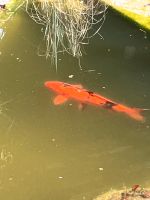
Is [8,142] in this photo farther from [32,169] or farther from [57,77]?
[57,77]

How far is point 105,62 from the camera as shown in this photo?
7895 mm

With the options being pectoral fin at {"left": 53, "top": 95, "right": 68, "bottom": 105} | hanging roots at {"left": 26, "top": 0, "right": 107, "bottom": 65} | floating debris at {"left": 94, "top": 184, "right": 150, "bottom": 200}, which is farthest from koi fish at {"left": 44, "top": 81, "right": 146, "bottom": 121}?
floating debris at {"left": 94, "top": 184, "right": 150, "bottom": 200}

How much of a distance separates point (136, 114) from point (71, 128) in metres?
0.91

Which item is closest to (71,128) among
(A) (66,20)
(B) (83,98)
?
(B) (83,98)

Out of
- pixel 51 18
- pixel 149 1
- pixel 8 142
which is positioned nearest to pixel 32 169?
pixel 8 142

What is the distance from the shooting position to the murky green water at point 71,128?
5.67 m

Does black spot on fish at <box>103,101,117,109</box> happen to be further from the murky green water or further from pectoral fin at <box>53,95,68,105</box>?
pectoral fin at <box>53,95,68,105</box>

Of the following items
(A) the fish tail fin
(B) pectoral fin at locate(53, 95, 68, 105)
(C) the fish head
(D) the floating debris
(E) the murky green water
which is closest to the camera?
(D) the floating debris

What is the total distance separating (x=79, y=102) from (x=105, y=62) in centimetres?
129

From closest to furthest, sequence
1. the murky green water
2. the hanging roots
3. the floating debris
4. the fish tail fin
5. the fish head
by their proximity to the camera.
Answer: the floating debris, the murky green water, the fish tail fin, the fish head, the hanging roots

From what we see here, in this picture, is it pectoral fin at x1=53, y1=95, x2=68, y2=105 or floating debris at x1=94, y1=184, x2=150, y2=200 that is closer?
floating debris at x1=94, y1=184, x2=150, y2=200

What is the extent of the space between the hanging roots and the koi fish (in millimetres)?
872

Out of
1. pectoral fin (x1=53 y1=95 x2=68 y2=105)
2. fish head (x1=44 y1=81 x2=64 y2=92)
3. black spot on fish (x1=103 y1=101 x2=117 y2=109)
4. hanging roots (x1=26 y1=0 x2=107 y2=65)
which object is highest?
hanging roots (x1=26 y1=0 x2=107 y2=65)

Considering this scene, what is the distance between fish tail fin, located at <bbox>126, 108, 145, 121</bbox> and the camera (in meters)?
6.58
